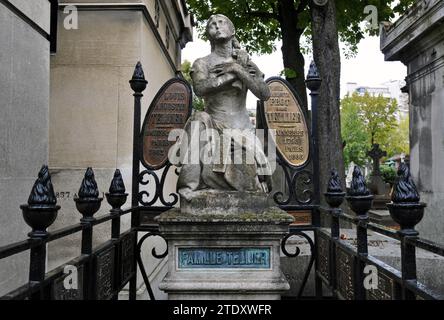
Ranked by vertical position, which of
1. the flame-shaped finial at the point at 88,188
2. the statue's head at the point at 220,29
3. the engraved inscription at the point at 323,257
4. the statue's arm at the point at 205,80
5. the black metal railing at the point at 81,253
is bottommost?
the engraved inscription at the point at 323,257

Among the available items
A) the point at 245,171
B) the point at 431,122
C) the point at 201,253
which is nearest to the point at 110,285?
the point at 201,253

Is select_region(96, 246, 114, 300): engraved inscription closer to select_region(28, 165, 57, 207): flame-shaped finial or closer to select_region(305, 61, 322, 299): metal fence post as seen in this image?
select_region(28, 165, 57, 207): flame-shaped finial

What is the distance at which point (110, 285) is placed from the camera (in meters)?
3.89

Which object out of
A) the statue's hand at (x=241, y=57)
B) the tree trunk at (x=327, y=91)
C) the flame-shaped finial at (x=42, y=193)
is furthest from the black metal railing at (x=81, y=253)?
the tree trunk at (x=327, y=91)

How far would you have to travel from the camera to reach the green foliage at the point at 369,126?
4194cm

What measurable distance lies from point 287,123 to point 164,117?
1606 mm

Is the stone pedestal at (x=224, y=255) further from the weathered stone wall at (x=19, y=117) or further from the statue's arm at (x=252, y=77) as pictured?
the weathered stone wall at (x=19, y=117)

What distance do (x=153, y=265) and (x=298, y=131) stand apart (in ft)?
12.0

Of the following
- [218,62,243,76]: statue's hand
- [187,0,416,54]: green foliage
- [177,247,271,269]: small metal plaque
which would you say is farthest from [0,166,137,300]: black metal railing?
[187,0,416,54]: green foliage

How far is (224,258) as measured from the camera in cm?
384

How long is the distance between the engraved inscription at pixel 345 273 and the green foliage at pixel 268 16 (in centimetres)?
937

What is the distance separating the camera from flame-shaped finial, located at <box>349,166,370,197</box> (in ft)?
11.0

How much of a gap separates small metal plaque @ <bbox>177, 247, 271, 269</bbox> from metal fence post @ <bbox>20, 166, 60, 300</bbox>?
1.61 meters

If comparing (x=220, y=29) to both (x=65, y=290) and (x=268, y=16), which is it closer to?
(x=65, y=290)
